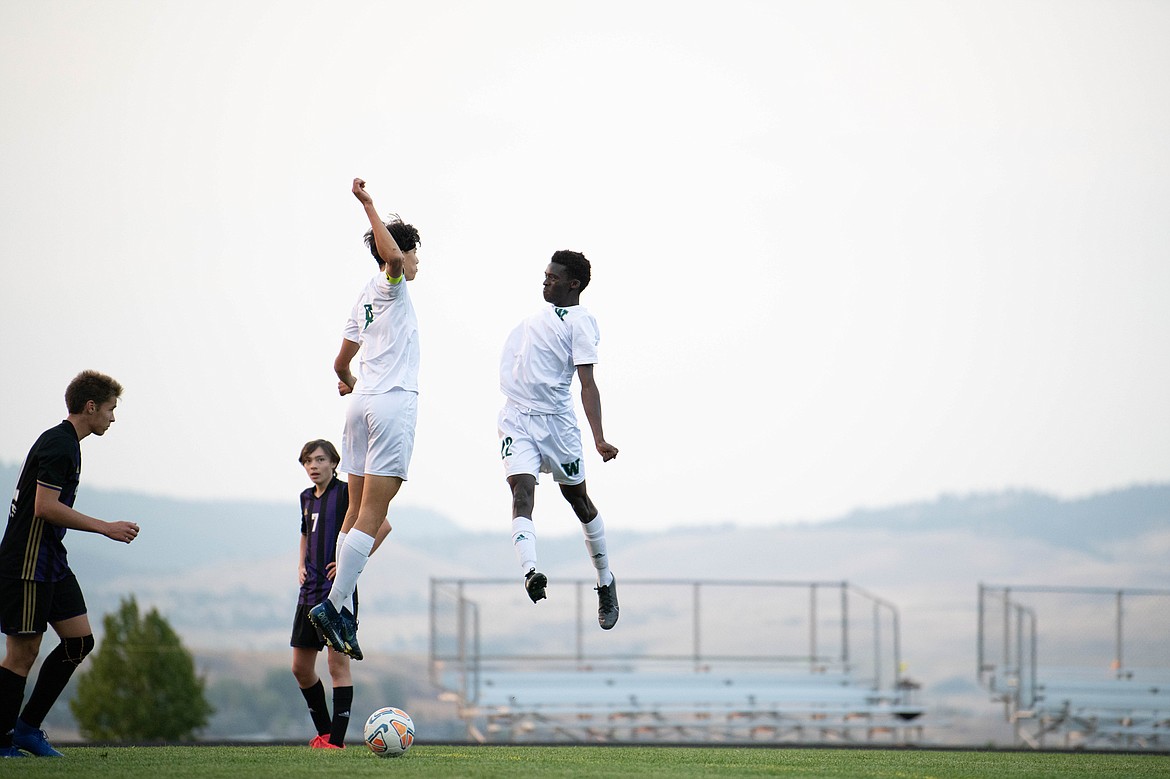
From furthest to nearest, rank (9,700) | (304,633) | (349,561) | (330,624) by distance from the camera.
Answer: (304,633)
(349,561)
(330,624)
(9,700)

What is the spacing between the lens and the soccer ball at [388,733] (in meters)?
6.85

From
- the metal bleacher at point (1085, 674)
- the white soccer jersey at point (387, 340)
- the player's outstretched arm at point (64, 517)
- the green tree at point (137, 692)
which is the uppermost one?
the white soccer jersey at point (387, 340)

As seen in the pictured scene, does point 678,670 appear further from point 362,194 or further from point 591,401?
point 362,194

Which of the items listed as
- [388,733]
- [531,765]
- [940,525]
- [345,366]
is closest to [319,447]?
[345,366]

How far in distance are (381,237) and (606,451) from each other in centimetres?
189

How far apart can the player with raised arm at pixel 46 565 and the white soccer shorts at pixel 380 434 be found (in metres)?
1.23

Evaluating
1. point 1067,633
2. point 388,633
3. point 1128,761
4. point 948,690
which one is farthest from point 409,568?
point 1128,761

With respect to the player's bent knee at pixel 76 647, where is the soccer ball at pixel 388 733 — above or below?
below

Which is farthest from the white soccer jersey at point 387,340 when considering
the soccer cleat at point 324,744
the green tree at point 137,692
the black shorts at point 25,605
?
the green tree at point 137,692

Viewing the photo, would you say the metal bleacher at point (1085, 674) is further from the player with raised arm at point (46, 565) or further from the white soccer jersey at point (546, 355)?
the player with raised arm at point (46, 565)

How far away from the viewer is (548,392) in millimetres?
8086

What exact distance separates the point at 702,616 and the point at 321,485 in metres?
11.4

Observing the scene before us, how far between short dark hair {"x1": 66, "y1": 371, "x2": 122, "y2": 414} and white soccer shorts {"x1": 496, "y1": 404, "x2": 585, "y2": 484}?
2301 mm

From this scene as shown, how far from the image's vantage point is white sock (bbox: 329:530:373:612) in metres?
7.10
